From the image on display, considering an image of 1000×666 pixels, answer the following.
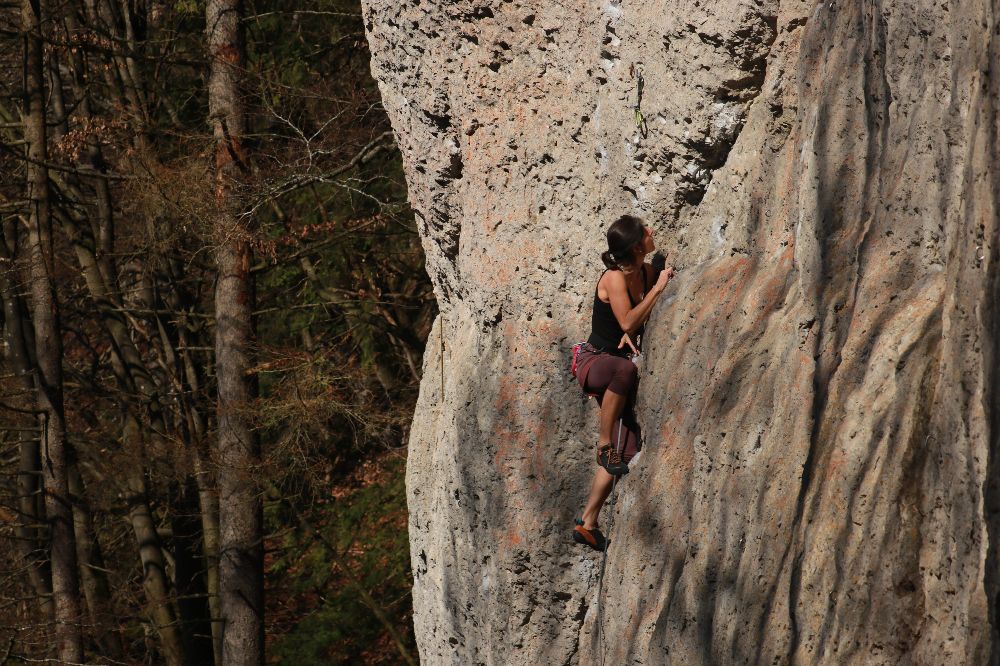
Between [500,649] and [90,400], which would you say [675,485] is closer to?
[500,649]

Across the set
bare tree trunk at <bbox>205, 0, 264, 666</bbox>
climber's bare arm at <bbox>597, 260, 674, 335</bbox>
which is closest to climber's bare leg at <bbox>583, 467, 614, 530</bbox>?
climber's bare arm at <bbox>597, 260, 674, 335</bbox>

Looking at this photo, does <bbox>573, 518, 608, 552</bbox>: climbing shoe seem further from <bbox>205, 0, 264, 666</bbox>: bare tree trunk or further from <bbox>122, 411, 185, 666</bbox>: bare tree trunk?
<bbox>122, 411, 185, 666</bbox>: bare tree trunk

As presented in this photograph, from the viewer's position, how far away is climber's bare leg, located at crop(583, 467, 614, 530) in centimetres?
530

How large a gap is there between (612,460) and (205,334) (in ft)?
33.1

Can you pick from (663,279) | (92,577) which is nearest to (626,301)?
(663,279)

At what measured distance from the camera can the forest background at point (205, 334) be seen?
1113 centimetres

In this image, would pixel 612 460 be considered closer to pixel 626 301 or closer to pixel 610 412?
pixel 610 412

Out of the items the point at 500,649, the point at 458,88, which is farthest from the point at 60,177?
the point at 500,649

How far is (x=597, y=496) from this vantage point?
5379 millimetres

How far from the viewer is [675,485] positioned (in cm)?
466

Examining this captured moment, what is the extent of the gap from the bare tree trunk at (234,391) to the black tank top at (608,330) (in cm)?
650

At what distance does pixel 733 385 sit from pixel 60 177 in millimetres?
11449

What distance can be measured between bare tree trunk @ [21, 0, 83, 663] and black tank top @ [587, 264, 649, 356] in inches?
309

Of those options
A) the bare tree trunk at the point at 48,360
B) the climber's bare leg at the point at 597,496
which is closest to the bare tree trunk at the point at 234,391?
the bare tree trunk at the point at 48,360
